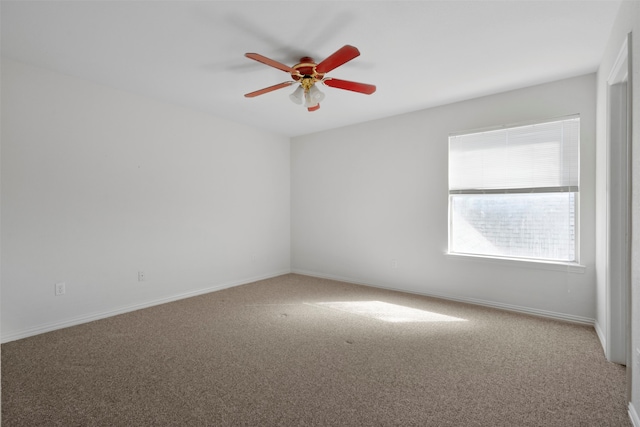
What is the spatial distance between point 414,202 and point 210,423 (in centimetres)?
354

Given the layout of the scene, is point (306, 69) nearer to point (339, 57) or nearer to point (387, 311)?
point (339, 57)

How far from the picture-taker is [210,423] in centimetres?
183

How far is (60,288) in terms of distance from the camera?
325 cm

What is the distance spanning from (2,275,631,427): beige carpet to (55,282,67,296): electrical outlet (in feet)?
1.32

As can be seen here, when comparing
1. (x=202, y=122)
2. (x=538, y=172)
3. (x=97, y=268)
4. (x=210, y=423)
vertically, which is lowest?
(x=210, y=423)

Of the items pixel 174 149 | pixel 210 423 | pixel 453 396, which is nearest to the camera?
pixel 210 423

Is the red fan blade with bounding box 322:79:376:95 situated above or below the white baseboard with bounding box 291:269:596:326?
above

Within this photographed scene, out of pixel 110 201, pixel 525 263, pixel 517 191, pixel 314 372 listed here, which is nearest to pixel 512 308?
pixel 525 263

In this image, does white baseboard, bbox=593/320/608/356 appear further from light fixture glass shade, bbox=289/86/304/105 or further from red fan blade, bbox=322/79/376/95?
light fixture glass shade, bbox=289/86/304/105

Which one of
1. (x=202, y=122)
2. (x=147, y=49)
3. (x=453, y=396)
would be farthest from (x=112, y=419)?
(x=202, y=122)

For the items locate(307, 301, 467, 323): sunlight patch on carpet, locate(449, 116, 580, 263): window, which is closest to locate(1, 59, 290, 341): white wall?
locate(307, 301, 467, 323): sunlight patch on carpet

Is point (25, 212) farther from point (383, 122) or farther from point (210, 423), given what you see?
point (383, 122)

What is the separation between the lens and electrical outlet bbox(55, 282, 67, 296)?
3.23 m

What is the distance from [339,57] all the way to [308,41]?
0.48 meters
